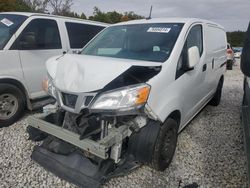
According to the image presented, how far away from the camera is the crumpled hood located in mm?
2605

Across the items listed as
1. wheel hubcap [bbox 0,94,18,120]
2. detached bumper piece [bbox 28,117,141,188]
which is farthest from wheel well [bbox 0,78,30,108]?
detached bumper piece [bbox 28,117,141,188]

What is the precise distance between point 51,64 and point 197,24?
2.40 m

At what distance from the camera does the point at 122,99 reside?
8.28 ft

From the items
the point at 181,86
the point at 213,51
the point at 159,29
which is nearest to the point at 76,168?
the point at 181,86

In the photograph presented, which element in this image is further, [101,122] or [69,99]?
[69,99]

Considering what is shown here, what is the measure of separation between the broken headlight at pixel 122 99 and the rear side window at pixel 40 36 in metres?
2.71

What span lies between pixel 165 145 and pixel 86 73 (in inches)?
51.8

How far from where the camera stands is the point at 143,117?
9.02ft

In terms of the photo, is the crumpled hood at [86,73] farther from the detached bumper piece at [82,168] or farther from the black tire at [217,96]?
the black tire at [217,96]

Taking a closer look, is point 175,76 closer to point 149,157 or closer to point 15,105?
point 149,157

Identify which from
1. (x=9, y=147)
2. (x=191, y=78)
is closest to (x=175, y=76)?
(x=191, y=78)

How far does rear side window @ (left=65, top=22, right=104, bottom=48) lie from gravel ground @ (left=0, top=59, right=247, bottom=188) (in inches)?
79.5

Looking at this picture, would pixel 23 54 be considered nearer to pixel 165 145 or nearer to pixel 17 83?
pixel 17 83

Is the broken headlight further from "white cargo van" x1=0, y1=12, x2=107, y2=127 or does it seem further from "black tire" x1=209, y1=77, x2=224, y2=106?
"black tire" x1=209, y1=77, x2=224, y2=106
